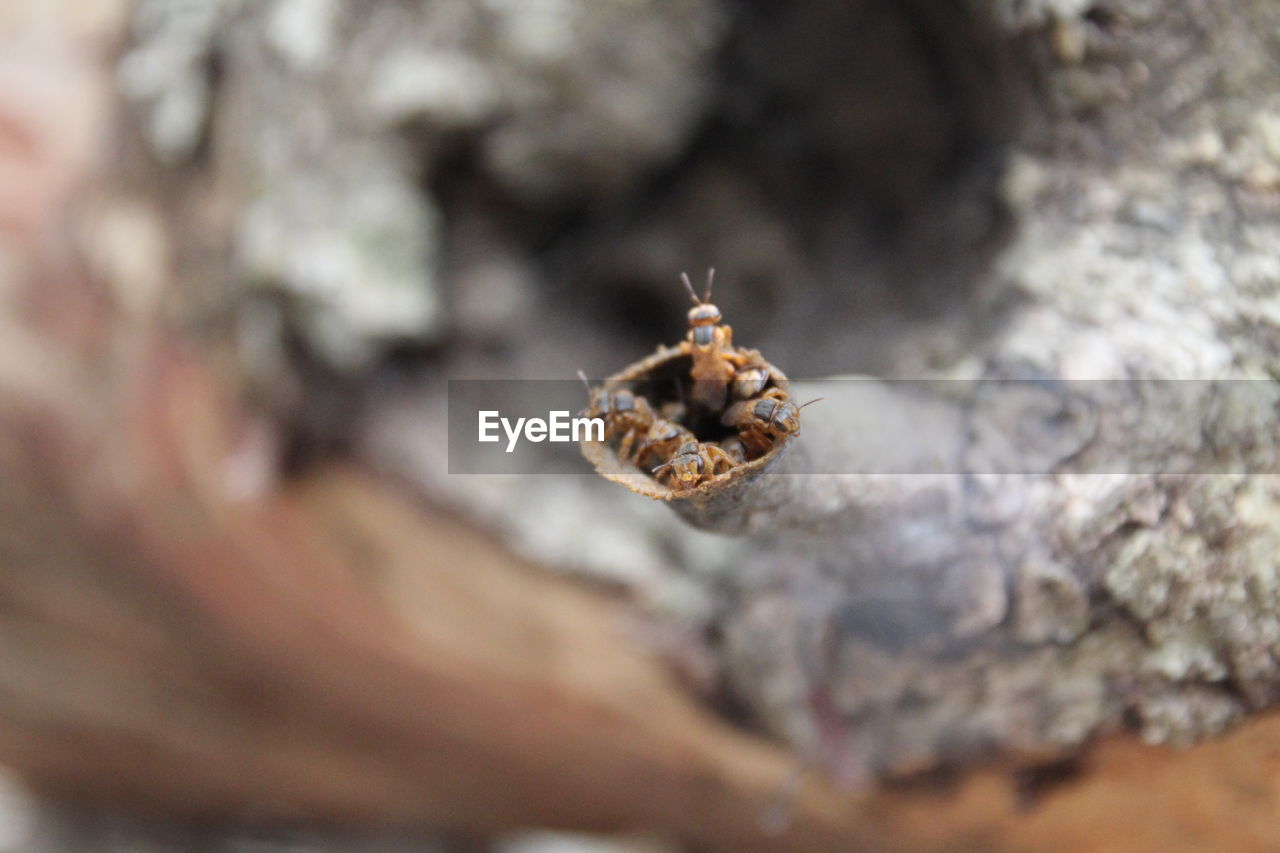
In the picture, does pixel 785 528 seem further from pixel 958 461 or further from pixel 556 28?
pixel 556 28

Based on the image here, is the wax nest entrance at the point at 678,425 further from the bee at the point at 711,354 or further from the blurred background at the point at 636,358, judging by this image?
the blurred background at the point at 636,358

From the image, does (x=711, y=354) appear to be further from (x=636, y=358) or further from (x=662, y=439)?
(x=636, y=358)

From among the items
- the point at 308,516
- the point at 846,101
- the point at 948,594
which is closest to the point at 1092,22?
the point at 846,101

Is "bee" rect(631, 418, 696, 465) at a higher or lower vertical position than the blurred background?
lower

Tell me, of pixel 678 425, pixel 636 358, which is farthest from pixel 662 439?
pixel 636 358

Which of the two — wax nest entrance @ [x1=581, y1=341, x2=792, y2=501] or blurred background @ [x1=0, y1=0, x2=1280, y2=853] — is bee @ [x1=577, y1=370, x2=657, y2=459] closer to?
wax nest entrance @ [x1=581, y1=341, x2=792, y2=501]

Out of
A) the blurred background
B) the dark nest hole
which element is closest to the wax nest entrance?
the dark nest hole

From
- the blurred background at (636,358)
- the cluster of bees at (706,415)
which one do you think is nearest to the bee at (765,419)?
the cluster of bees at (706,415)
